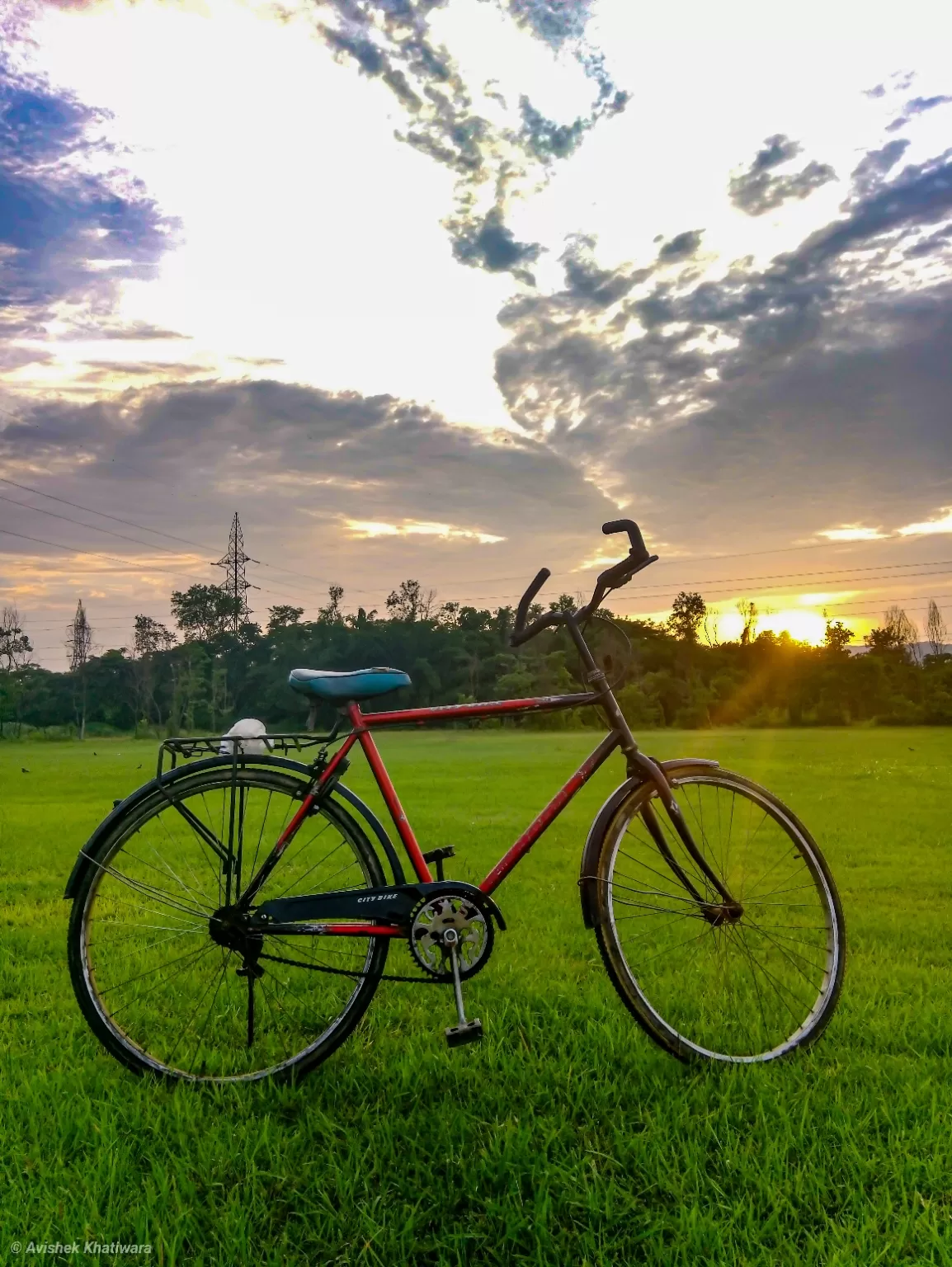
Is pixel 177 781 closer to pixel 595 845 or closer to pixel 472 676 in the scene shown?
pixel 595 845

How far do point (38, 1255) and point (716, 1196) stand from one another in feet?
5.97

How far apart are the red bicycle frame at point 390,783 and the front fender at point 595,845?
0.14m

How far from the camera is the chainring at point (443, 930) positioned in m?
3.18

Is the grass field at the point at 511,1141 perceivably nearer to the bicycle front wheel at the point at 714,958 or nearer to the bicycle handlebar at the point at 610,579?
the bicycle front wheel at the point at 714,958

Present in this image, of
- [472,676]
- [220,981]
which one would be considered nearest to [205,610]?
[472,676]

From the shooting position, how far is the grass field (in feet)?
7.47

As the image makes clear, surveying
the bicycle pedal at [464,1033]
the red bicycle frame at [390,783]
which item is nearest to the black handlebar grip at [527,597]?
the red bicycle frame at [390,783]

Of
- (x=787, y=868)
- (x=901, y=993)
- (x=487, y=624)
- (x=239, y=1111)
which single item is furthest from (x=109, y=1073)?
(x=487, y=624)

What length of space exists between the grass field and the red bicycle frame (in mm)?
665

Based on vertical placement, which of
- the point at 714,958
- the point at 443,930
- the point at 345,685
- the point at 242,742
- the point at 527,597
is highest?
the point at 527,597

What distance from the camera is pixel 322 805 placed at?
343 centimetres

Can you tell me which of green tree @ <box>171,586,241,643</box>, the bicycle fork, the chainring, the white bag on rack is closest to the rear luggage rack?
the white bag on rack

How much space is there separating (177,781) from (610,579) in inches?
75.6

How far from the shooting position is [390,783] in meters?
3.44
